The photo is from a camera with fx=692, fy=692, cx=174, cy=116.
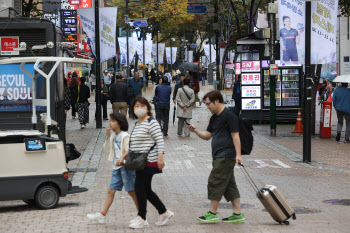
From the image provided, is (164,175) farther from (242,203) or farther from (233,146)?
(233,146)

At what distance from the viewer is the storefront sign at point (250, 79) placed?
25438mm

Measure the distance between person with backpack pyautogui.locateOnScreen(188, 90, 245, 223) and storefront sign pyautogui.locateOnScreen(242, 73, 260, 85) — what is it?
16.9 m

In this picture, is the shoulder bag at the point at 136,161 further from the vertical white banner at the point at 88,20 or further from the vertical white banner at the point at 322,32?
the vertical white banner at the point at 88,20

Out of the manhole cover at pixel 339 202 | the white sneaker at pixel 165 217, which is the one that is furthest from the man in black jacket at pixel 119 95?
the white sneaker at pixel 165 217

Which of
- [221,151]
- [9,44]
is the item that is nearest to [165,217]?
[221,151]

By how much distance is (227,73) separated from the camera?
60.2 meters

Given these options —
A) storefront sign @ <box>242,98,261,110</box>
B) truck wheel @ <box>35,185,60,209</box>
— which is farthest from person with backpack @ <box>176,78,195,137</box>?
truck wheel @ <box>35,185,60,209</box>

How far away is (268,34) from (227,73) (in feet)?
126

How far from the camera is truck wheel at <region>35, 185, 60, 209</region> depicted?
987 cm

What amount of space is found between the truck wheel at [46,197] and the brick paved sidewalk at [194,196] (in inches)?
5.7

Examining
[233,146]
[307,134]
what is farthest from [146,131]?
[307,134]

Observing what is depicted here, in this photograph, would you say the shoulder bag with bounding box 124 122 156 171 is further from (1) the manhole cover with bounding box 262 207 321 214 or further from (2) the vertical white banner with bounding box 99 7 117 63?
(2) the vertical white banner with bounding box 99 7 117 63

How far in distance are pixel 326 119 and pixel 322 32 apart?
4.71 metres

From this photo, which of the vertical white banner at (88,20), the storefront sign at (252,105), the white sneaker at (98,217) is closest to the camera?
the white sneaker at (98,217)
